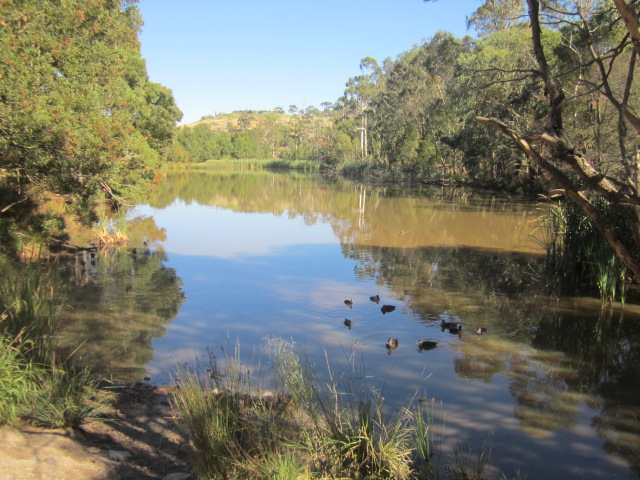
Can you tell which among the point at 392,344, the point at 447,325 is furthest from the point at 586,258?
the point at 392,344

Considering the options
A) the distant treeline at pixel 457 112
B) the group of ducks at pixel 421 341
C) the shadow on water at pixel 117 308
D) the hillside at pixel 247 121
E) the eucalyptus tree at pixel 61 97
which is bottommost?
the shadow on water at pixel 117 308

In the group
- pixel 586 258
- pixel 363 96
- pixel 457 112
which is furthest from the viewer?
pixel 363 96

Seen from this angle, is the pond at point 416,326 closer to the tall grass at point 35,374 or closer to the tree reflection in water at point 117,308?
the tree reflection in water at point 117,308

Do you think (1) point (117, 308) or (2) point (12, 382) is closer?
(2) point (12, 382)

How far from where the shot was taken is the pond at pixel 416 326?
3.98m

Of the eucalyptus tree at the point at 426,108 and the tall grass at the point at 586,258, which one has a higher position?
the eucalyptus tree at the point at 426,108

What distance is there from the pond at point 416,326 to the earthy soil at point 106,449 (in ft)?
1.54

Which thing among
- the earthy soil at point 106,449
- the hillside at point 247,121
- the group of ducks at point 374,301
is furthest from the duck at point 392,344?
the hillside at point 247,121

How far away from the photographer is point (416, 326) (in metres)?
6.52

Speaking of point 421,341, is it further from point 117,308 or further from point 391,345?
point 117,308

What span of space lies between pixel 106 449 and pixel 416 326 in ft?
14.0

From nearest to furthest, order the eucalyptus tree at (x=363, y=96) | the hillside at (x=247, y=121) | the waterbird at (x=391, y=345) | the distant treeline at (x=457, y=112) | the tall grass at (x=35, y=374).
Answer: the tall grass at (x=35, y=374), the waterbird at (x=391, y=345), the distant treeline at (x=457, y=112), the eucalyptus tree at (x=363, y=96), the hillside at (x=247, y=121)

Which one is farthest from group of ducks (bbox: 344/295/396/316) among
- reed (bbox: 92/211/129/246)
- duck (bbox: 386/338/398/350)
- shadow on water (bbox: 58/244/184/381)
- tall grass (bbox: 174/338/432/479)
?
reed (bbox: 92/211/129/246)

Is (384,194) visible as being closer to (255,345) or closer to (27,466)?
(255,345)
